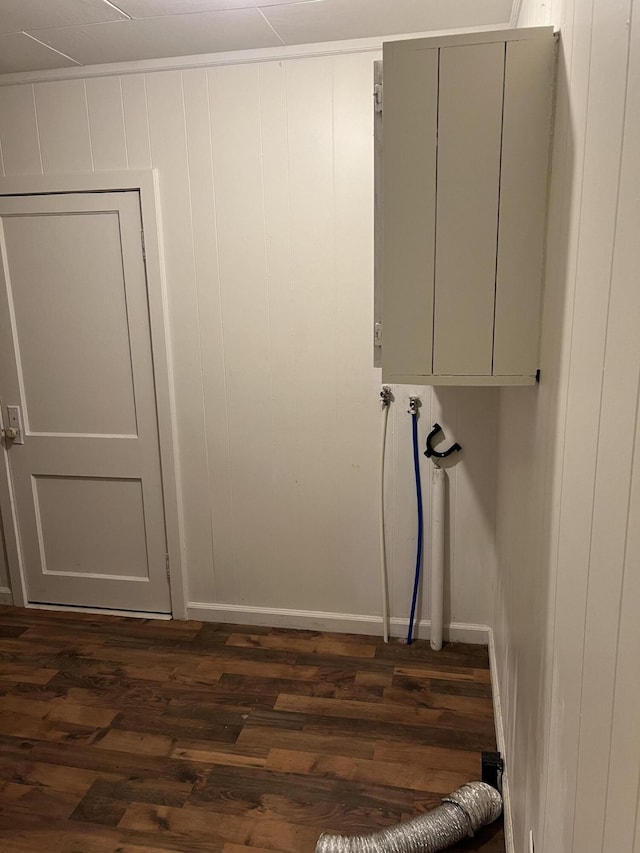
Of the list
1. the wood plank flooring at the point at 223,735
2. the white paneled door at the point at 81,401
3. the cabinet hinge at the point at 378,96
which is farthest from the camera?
the white paneled door at the point at 81,401

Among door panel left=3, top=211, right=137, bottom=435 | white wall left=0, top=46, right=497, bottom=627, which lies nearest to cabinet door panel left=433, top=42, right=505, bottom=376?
white wall left=0, top=46, right=497, bottom=627

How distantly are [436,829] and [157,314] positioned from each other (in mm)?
2283

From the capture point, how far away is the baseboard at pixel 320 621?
2.94 meters

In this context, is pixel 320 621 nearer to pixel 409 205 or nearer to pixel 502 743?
pixel 502 743

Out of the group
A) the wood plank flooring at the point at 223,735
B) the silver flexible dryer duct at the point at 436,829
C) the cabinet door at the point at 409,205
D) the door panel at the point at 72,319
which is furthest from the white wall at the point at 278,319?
the cabinet door at the point at 409,205

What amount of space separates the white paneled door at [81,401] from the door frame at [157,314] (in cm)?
4

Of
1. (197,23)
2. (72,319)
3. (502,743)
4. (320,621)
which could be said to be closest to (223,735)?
(320,621)

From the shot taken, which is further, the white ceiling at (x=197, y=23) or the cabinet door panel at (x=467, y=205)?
the white ceiling at (x=197, y=23)

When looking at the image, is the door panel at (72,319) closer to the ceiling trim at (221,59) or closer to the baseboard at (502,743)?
the ceiling trim at (221,59)

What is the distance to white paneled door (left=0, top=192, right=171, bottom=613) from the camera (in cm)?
291

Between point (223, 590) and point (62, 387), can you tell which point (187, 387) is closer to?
point (62, 387)

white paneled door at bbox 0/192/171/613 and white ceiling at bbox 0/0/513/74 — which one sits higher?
white ceiling at bbox 0/0/513/74

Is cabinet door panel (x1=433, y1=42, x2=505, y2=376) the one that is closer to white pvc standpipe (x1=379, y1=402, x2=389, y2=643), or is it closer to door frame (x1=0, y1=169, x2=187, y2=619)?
white pvc standpipe (x1=379, y1=402, x2=389, y2=643)

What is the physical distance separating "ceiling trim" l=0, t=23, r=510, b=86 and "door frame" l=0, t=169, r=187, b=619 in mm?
411
